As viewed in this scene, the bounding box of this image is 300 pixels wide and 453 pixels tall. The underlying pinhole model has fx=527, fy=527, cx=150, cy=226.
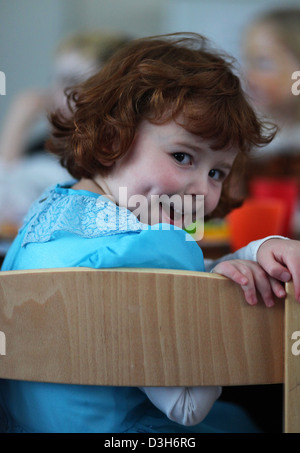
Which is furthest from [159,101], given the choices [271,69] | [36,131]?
[36,131]

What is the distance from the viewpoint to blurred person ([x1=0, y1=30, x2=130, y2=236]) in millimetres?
1536

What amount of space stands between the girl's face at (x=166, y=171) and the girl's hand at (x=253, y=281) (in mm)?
232

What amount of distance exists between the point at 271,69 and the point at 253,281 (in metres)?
2.97

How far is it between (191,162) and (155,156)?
0.05m

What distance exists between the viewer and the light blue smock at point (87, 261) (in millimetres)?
596

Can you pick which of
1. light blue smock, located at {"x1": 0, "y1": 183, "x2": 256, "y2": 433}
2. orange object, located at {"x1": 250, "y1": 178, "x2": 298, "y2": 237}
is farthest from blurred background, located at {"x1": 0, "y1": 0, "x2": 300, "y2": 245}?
light blue smock, located at {"x1": 0, "y1": 183, "x2": 256, "y2": 433}

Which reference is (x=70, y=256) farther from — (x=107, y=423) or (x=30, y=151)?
(x=30, y=151)

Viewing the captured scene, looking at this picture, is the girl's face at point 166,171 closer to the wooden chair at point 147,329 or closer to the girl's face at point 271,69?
the wooden chair at point 147,329

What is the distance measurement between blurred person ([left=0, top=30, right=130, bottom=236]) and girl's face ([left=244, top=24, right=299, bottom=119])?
829 mm

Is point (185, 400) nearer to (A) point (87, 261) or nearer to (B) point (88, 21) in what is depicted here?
(A) point (87, 261)

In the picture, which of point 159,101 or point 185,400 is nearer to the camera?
point 185,400

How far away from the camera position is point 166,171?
75 cm

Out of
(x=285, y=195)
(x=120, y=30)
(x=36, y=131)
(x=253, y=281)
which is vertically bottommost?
(x=253, y=281)

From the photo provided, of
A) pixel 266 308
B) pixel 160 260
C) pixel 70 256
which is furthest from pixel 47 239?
pixel 266 308
